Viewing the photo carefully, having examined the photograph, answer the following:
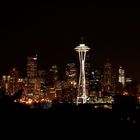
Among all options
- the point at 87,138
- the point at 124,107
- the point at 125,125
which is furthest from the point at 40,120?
the point at 124,107

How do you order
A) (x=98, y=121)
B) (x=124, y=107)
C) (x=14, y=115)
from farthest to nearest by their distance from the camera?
(x=124, y=107)
(x=98, y=121)
(x=14, y=115)

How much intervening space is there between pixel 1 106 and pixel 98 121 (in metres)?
4.05

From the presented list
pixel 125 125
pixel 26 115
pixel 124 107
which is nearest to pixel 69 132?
pixel 26 115

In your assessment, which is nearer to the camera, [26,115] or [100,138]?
[26,115]

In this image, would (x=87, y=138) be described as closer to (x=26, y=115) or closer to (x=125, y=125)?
(x=26, y=115)

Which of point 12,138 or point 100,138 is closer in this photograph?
point 12,138

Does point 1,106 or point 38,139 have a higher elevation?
point 1,106

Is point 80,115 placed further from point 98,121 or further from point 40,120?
point 40,120

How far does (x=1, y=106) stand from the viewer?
11.6 m

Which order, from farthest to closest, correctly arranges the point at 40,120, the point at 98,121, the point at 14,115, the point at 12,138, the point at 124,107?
the point at 124,107
the point at 98,121
the point at 40,120
the point at 14,115
the point at 12,138

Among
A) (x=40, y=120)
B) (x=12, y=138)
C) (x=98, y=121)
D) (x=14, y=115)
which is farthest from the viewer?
(x=98, y=121)

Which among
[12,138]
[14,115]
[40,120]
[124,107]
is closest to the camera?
[12,138]

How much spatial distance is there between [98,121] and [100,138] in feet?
6.06

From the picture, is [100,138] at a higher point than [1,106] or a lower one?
lower
